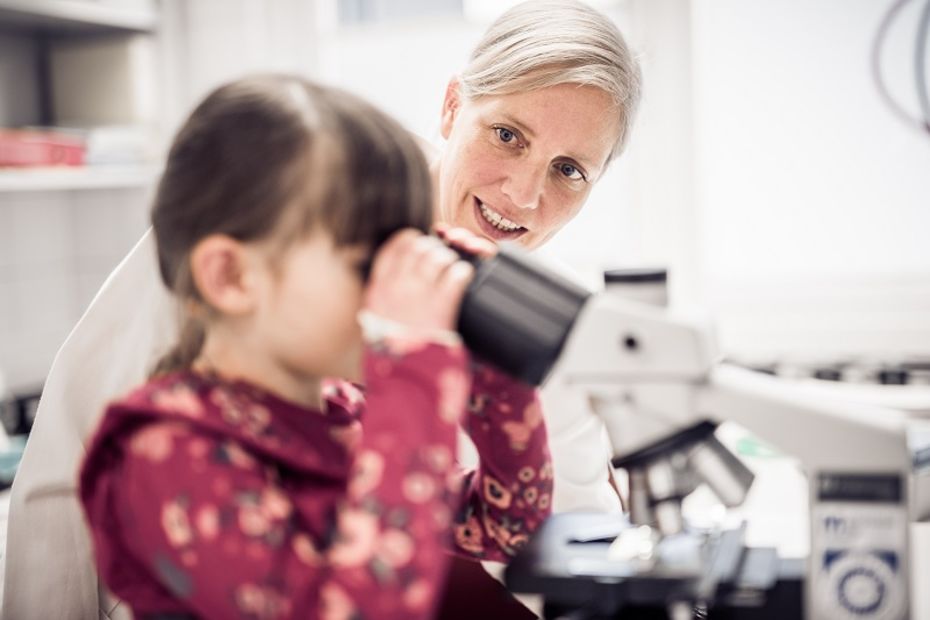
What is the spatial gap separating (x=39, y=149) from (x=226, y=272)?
1758 millimetres

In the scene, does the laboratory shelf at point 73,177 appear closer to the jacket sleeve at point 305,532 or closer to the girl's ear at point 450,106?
the girl's ear at point 450,106

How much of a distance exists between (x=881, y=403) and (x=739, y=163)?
86cm

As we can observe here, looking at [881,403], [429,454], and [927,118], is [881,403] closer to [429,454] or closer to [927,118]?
[927,118]

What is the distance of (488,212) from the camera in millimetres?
1565

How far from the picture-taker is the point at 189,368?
0.93 metres

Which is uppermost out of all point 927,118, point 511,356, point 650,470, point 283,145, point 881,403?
point 927,118

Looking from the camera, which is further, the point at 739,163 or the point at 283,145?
the point at 739,163

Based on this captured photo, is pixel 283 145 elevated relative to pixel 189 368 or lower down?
elevated

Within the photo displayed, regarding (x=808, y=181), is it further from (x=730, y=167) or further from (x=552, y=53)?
(x=552, y=53)

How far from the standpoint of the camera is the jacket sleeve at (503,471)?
1054mm

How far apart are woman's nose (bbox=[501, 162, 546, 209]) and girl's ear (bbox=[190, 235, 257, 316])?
0.73m

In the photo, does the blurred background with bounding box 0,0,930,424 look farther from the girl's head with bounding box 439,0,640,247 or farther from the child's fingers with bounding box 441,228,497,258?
the child's fingers with bounding box 441,228,497,258

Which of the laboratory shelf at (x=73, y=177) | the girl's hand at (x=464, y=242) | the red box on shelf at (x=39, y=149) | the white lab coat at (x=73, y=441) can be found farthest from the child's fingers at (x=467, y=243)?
the red box on shelf at (x=39, y=149)

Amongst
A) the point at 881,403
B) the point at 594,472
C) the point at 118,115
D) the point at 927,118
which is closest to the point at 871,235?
the point at 927,118
